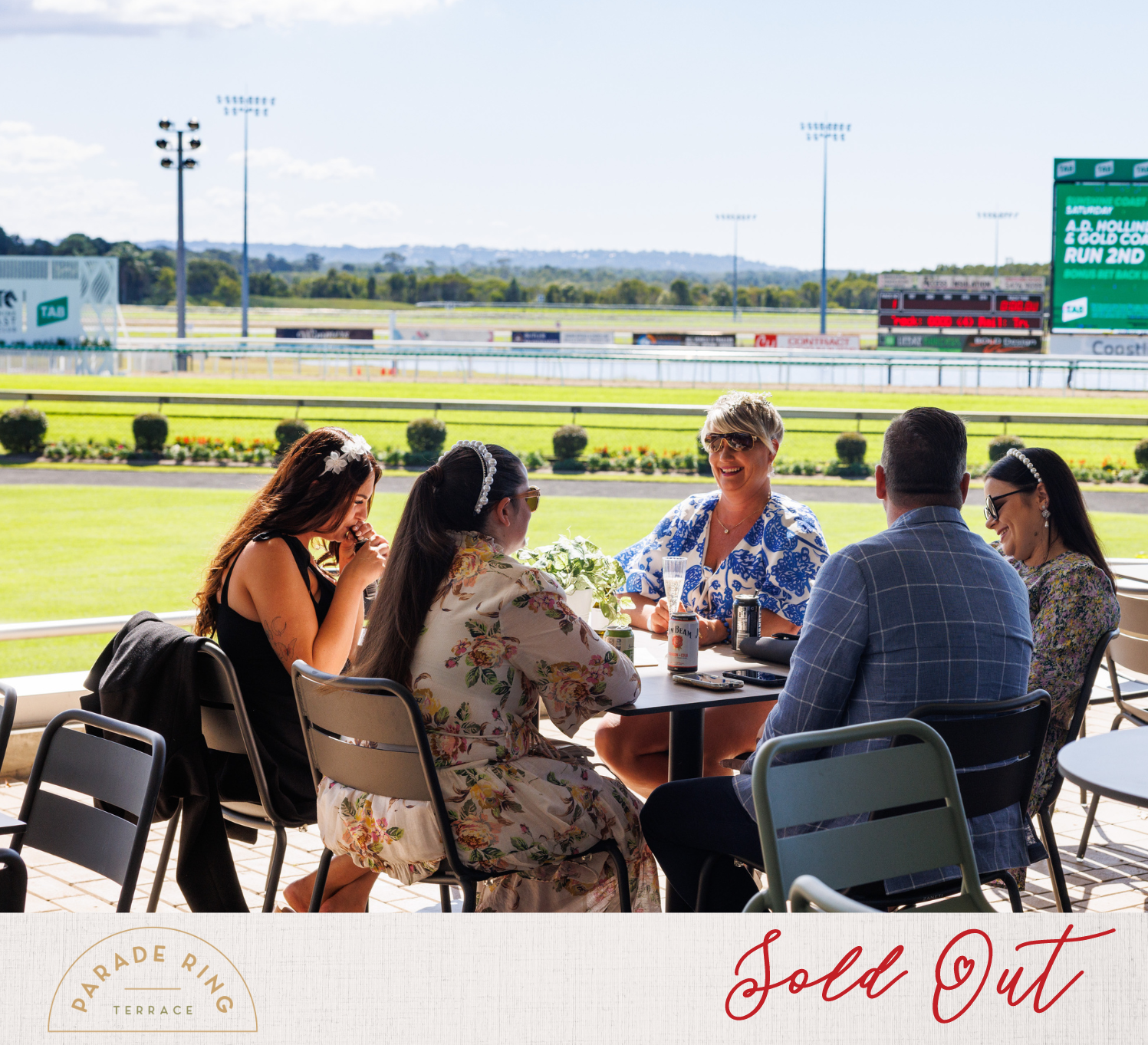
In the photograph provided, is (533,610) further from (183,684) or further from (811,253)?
(811,253)

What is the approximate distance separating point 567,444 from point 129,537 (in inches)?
434

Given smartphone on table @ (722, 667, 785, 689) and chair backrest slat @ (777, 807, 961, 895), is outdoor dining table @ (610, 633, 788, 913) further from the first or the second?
chair backrest slat @ (777, 807, 961, 895)

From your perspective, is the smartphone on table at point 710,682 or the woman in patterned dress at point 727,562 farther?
the woman in patterned dress at point 727,562

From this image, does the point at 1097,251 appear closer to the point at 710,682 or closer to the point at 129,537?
the point at 710,682

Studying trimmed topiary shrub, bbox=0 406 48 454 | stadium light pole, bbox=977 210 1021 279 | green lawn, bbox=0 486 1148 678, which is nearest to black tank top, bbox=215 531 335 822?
green lawn, bbox=0 486 1148 678

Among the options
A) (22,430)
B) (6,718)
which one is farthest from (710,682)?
(22,430)

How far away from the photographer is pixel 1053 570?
3109 millimetres

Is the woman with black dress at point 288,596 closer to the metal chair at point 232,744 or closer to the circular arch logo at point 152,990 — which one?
the metal chair at point 232,744

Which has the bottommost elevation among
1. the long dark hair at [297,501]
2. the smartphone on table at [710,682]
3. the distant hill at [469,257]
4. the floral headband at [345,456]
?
the smartphone on table at [710,682]

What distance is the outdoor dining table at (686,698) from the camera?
2.66m

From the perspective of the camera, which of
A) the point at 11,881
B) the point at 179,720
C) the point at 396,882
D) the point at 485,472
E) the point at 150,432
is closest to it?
the point at 11,881

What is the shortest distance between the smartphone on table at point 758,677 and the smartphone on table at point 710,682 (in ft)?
0.07

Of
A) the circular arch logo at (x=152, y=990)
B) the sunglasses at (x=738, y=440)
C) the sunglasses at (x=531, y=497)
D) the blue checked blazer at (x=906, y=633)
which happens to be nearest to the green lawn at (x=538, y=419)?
the sunglasses at (x=738, y=440)

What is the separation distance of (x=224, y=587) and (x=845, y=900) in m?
2.04
